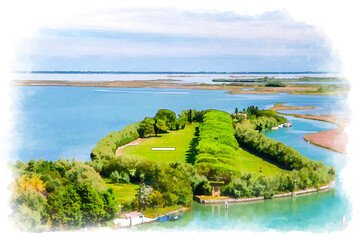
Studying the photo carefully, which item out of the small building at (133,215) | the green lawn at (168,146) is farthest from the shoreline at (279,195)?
the green lawn at (168,146)

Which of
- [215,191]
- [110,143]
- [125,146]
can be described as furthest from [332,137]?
[215,191]

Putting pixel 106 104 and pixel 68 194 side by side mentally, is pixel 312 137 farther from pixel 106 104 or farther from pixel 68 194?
pixel 106 104

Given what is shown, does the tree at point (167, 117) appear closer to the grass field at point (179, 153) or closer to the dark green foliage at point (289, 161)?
the grass field at point (179, 153)

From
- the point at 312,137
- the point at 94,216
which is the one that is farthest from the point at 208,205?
the point at 312,137

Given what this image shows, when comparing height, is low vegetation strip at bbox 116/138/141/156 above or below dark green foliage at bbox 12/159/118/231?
above

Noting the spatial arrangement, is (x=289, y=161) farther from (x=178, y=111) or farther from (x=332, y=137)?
(x=178, y=111)

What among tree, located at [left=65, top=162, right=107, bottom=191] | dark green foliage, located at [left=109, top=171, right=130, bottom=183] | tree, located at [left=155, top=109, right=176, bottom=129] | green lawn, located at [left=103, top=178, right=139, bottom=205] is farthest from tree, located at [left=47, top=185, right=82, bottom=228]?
tree, located at [left=155, top=109, right=176, bottom=129]

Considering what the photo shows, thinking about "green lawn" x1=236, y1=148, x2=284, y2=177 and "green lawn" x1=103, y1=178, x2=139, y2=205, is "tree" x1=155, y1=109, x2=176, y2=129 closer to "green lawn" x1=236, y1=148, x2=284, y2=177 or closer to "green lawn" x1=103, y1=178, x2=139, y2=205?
"green lawn" x1=236, y1=148, x2=284, y2=177
